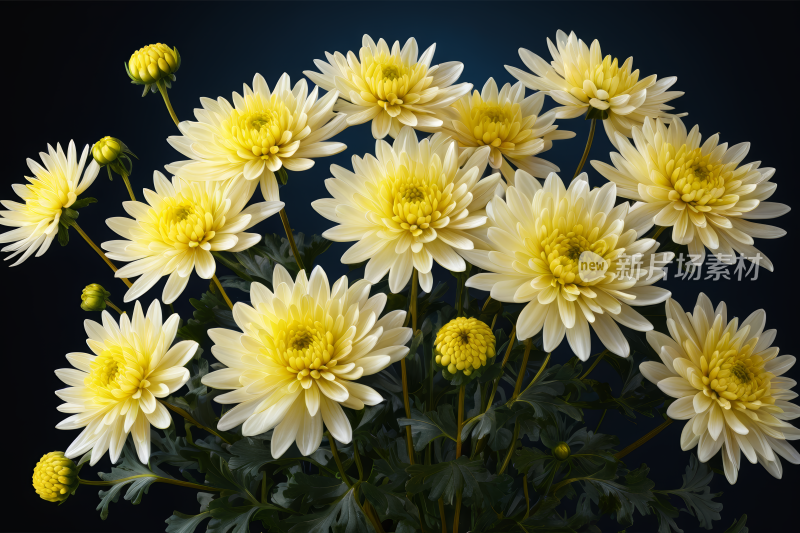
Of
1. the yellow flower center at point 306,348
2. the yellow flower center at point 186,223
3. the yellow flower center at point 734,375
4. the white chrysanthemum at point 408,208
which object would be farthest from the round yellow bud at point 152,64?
the yellow flower center at point 734,375

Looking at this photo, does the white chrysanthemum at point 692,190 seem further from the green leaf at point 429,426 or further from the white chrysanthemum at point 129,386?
the white chrysanthemum at point 129,386

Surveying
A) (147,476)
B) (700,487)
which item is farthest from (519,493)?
(147,476)

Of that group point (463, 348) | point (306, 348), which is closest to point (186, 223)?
point (306, 348)

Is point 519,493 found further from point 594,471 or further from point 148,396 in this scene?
point 148,396

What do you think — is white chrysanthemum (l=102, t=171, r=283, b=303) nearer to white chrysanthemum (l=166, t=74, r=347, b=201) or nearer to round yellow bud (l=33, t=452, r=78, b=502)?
white chrysanthemum (l=166, t=74, r=347, b=201)

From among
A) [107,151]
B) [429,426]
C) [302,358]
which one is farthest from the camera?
[107,151]

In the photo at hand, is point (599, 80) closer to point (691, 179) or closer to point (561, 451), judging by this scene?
point (691, 179)

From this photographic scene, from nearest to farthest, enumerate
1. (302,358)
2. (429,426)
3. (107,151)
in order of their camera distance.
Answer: (302,358) < (429,426) < (107,151)
